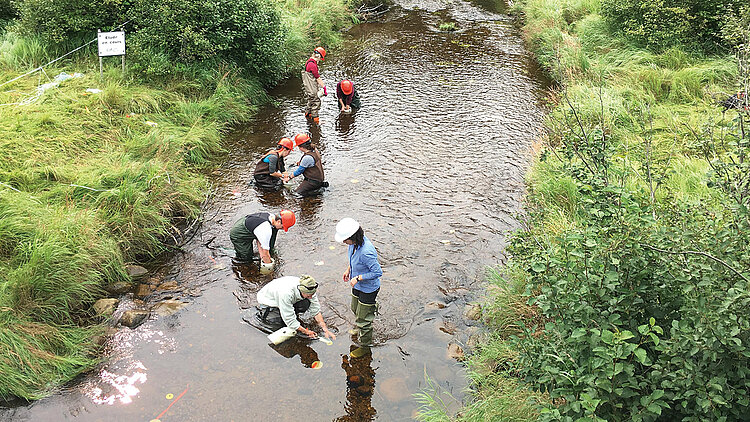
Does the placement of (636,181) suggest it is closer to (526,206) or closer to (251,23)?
(526,206)

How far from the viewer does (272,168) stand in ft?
31.6

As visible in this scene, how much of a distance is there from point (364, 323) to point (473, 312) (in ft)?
4.90

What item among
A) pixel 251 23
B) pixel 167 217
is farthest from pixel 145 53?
pixel 167 217

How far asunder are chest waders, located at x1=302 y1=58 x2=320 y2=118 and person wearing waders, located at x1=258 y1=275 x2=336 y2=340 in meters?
6.80

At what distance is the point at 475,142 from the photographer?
38.1 ft

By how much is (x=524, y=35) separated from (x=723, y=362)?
17305mm

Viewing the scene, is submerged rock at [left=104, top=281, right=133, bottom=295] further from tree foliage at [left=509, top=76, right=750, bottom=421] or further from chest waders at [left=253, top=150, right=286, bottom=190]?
tree foliage at [left=509, top=76, right=750, bottom=421]

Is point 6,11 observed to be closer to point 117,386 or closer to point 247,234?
point 247,234

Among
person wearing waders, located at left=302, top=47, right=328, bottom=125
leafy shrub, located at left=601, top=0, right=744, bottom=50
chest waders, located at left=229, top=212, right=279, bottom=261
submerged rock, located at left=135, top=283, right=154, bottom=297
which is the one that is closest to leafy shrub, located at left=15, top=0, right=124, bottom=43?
person wearing waders, located at left=302, top=47, right=328, bottom=125

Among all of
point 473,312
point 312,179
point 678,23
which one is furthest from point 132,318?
point 678,23

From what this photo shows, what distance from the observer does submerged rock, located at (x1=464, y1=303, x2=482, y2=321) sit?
6742 millimetres

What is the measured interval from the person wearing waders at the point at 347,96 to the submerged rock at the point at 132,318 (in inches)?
308

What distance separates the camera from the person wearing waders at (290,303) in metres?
6.26

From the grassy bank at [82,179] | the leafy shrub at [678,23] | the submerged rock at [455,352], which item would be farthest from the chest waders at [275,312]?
the leafy shrub at [678,23]
